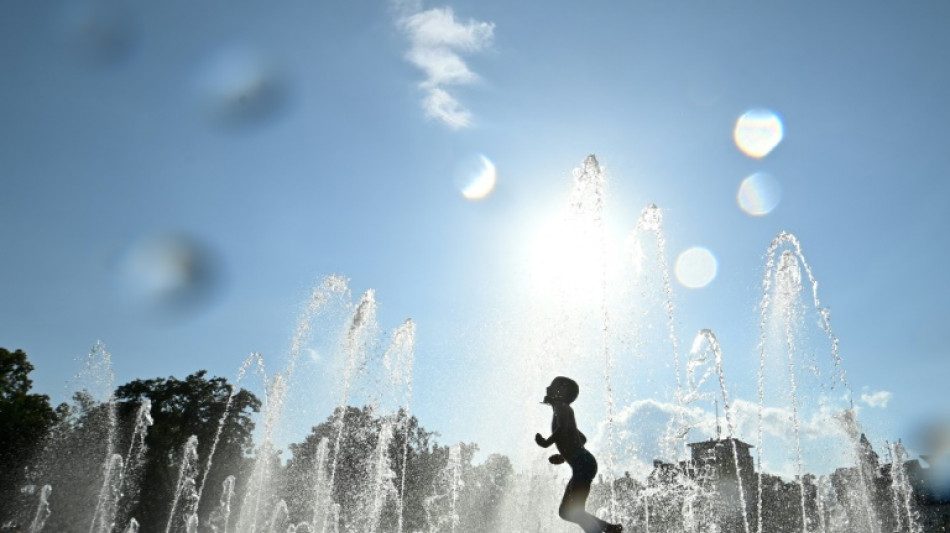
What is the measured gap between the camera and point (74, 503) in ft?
107

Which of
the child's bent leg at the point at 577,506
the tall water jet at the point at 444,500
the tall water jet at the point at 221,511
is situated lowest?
the child's bent leg at the point at 577,506

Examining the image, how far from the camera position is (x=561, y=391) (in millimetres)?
6844

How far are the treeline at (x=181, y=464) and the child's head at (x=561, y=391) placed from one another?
3104 centimetres

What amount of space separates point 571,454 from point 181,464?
3715cm

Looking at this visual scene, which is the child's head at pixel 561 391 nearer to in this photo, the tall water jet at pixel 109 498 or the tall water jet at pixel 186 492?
the tall water jet at pixel 109 498

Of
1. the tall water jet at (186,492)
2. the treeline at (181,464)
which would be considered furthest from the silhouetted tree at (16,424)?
the tall water jet at (186,492)

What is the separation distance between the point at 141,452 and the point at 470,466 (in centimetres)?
3095

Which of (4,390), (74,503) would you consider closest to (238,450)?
(74,503)

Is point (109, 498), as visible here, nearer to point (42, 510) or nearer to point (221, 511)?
point (42, 510)

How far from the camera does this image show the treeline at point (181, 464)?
32.8 metres

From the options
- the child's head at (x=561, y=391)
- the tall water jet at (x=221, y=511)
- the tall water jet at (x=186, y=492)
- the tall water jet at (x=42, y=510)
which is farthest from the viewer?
the tall water jet at (x=221, y=511)

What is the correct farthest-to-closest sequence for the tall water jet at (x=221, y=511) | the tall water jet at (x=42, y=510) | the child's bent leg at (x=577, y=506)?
the tall water jet at (x=221, y=511), the tall water jet at (x=42, y=510), the child's bent leg at (x=577, y=506)

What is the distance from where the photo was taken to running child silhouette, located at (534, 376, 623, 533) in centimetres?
633

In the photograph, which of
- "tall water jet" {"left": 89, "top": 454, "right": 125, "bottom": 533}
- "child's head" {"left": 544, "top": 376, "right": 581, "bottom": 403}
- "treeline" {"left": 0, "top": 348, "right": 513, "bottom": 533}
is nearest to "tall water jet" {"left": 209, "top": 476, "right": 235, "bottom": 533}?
"treeline" {"left": 0, "top": 348, "right": 513, "bottom": 533}
